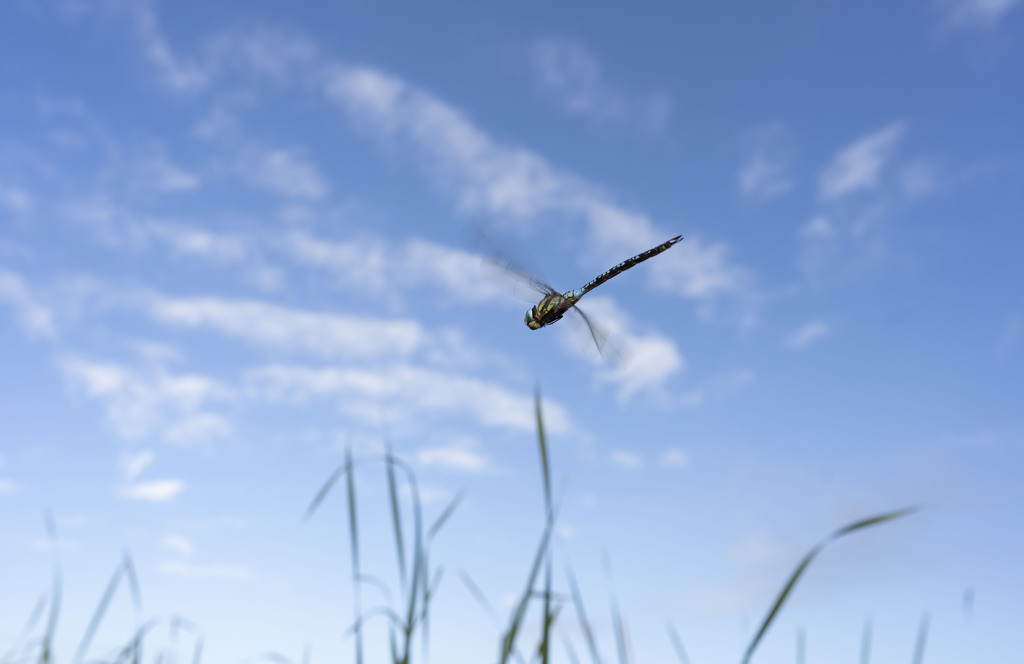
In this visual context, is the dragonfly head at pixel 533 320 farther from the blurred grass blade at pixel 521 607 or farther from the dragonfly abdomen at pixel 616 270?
the blurred grass blade at pixel 521 607

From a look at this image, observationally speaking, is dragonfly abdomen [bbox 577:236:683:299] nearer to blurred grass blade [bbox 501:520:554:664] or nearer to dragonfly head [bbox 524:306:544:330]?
dragonfly head [bbox 524:306:544:330]

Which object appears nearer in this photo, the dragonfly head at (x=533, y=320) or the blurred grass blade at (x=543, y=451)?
the blurred grass blade at (x=543, y=451)

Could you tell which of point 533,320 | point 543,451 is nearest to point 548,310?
point 533,320

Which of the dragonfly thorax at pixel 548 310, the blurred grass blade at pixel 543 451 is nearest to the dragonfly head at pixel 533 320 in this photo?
the dragonfly thorax at pixel 548 310

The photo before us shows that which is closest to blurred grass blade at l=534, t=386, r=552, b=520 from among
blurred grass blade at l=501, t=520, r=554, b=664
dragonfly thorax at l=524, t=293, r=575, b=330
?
blurred grass blade at l=501, t=520, r=554, b=664

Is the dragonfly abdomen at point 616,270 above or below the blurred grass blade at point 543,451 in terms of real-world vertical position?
above

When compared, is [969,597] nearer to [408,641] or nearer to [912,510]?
[912,510]

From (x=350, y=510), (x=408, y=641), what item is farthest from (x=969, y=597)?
(x=350, y=510)

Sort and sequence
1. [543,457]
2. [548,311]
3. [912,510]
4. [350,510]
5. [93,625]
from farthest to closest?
[548,311]
[93,625]
[350,510]
[543,457]
[912,510]
